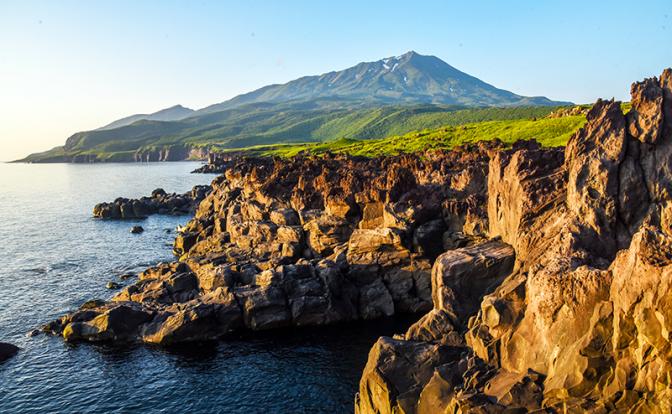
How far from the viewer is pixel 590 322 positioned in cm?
3450

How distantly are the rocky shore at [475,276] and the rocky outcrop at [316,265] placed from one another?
25cm

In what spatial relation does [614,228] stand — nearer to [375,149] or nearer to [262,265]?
[262,265]

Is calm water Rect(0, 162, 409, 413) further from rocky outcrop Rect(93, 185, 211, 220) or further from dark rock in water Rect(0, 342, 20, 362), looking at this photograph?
rocky outcrop Rect(93, 185, 211, 220)

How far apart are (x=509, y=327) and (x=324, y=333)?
33391 mm

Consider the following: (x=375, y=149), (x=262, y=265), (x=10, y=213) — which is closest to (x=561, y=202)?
(x=262, y=265)

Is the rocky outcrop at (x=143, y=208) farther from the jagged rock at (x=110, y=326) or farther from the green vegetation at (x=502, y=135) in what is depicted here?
the jagged rock at (x=110, y=326)

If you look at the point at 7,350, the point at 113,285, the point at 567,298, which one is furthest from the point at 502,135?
the point at 7,350

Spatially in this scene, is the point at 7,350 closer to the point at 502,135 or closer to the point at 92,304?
the point at 92,304

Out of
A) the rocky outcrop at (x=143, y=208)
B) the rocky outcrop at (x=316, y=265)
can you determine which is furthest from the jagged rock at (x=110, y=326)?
the rocky outcrop at (x=143, y=208)

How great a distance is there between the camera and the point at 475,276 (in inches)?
2272

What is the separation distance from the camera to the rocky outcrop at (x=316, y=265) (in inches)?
2758

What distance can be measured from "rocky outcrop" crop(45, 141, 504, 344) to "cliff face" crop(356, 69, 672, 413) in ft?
23.8

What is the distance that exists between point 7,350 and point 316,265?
142 feet

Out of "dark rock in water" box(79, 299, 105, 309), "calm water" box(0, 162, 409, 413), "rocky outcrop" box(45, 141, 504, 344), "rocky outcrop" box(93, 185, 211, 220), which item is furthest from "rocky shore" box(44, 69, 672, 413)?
"rocky outcrop" box(93, 185, 211, 220)
